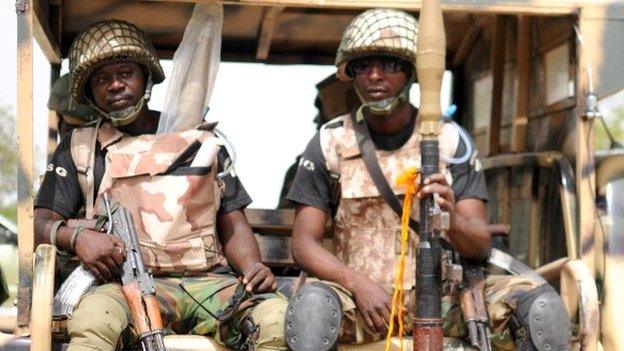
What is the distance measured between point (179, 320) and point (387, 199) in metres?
0.97

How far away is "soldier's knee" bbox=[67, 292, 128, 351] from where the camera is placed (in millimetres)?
4594

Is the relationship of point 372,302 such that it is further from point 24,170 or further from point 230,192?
point 24,170

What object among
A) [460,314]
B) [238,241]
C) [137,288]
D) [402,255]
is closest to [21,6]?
[137,288]

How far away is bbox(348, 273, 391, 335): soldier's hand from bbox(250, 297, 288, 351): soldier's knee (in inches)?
11.7

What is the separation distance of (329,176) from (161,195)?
704 mm

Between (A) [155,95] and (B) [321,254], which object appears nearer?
(B) [321,254]

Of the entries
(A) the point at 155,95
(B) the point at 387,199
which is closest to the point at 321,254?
(B) the point at 387,199

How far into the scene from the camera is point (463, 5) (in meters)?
5.23

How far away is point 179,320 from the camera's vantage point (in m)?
5.16

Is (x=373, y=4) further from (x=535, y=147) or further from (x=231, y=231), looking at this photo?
(x=535, y=147)

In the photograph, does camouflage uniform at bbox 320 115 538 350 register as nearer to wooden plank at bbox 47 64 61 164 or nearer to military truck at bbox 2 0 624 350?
military truck at bbox 2 0 624 350

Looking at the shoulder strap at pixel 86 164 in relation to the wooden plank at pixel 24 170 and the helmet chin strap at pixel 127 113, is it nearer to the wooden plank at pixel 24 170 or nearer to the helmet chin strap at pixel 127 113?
the helmet chin strap at pixel 127 113

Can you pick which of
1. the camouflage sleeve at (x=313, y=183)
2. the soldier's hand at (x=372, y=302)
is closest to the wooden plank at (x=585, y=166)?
the soldier's hand at (x=372, y=302)

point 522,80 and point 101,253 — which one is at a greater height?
point 522,80
